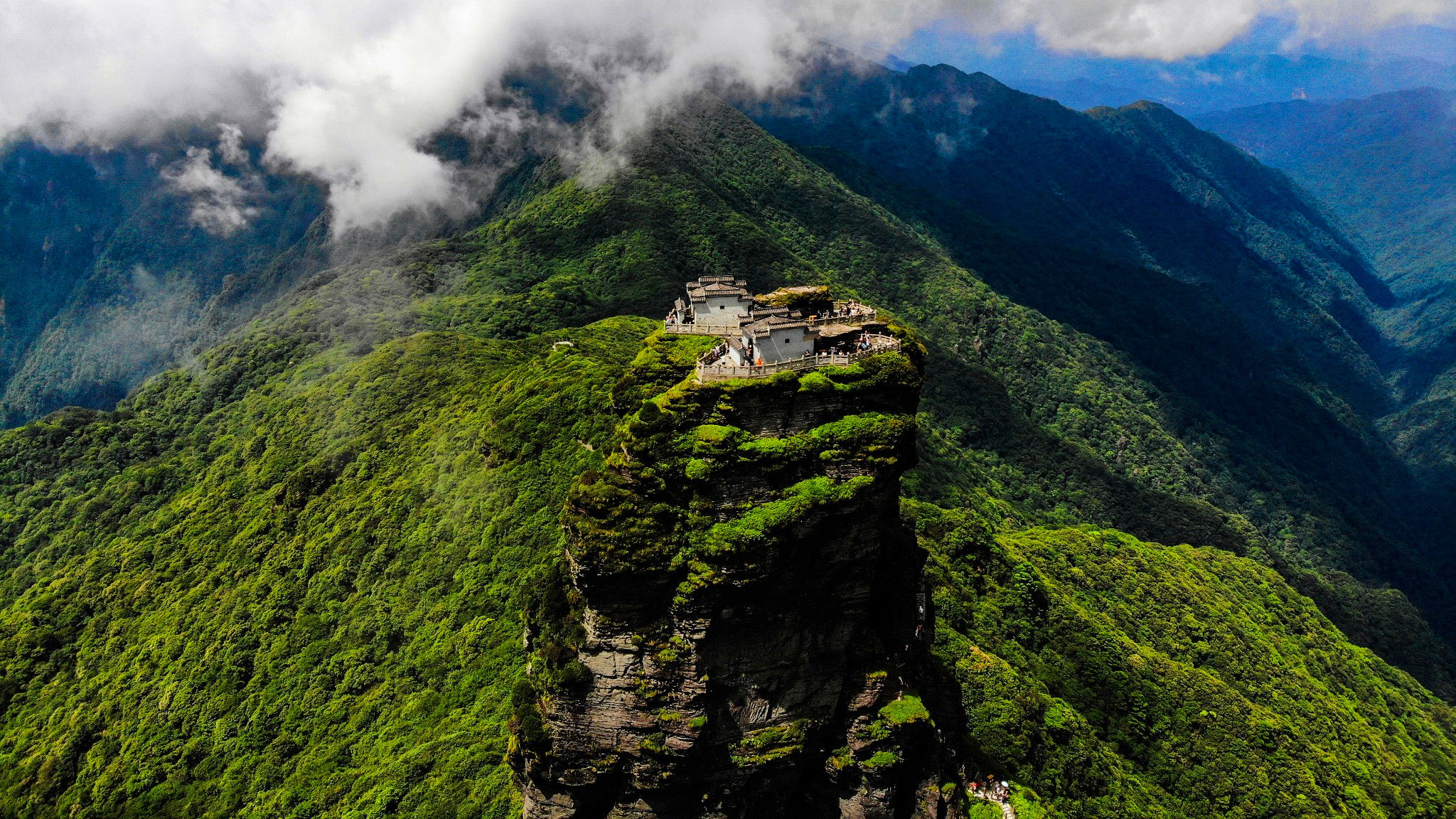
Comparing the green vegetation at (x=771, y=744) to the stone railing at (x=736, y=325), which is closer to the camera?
the green vegetation at (x=771, y=744)

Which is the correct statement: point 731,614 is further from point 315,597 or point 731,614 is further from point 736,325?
point 315,597

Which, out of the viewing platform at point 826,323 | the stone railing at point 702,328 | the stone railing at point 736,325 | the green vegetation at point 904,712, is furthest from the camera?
the stone railing at point 702,328

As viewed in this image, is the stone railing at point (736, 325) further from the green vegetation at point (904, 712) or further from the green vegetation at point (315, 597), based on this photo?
the green vegetation at point (315, 597)

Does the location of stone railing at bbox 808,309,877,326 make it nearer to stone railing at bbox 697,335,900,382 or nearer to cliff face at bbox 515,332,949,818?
stone railing at bbox 697,335,900,382

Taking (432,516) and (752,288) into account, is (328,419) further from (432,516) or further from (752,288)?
(752,288)

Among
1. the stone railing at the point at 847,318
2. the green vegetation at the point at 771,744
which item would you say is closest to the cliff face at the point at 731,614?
the green vegetation at the point at 771,744

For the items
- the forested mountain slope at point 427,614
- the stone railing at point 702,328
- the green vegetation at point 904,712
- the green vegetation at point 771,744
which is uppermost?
the stone railing at point 702,328

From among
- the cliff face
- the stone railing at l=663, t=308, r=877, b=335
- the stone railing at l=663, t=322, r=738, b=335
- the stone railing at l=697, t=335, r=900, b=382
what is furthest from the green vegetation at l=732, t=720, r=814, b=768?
the stone railing at l=663, t=322, r=738, b=335

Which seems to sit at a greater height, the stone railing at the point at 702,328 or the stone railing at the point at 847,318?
the stone railing at the point at 847,318
